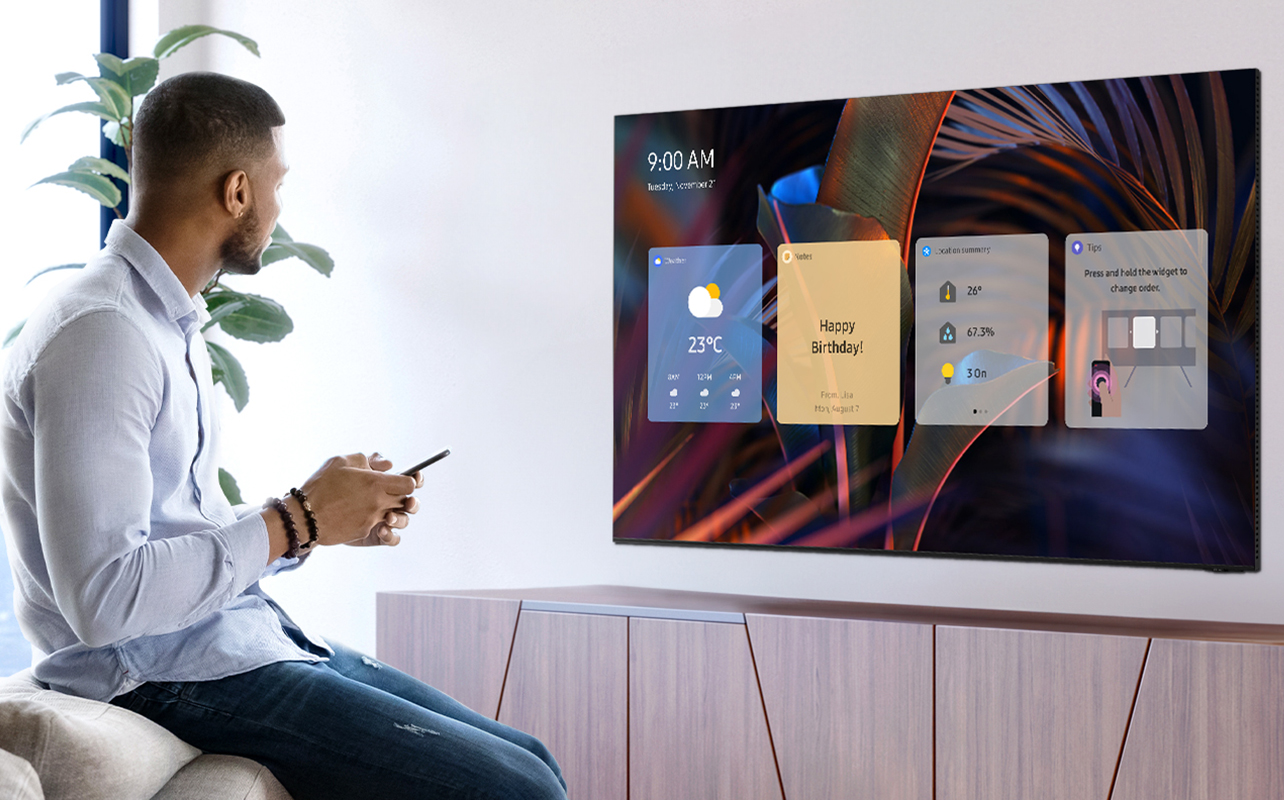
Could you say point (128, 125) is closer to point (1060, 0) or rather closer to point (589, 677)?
point (589, 677)

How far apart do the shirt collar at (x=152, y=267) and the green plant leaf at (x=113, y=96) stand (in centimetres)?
158

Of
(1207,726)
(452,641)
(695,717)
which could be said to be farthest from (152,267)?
(1207,726)

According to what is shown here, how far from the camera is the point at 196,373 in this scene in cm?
150

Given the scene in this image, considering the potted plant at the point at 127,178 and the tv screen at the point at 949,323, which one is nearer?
the tv screen at the point at 949,323

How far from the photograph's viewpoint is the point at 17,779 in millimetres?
1175

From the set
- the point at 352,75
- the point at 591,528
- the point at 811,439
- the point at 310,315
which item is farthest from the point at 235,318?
the point at 811,439

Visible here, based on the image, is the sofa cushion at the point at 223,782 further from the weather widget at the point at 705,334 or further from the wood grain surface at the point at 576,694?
the weather widget at the point at 705,334

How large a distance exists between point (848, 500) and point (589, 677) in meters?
0.77

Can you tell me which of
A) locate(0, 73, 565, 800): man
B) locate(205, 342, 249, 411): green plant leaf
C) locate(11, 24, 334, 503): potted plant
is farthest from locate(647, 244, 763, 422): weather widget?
locate(0, 73, 565, 800): man

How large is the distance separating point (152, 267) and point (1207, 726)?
1978 mm

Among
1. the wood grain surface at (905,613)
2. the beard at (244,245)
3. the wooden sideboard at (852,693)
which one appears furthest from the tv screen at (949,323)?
the beard at (244,245)

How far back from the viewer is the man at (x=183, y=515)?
122cm

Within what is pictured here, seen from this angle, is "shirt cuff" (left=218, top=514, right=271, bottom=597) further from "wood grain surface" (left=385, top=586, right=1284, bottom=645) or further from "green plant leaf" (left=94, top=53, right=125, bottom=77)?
"green plant leaf" (left=94, top=53, right=125, bottom=77)

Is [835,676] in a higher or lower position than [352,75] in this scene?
lower
